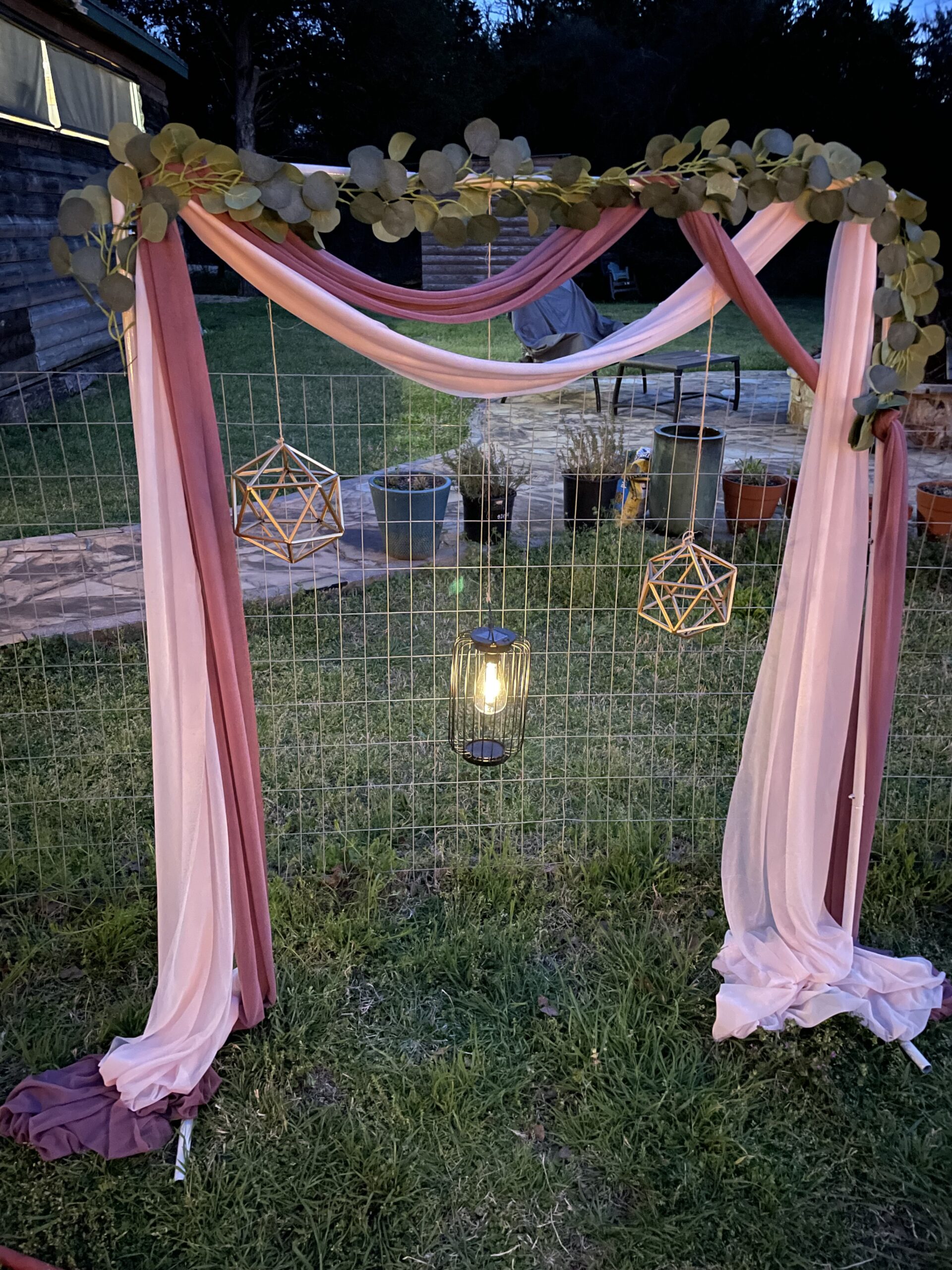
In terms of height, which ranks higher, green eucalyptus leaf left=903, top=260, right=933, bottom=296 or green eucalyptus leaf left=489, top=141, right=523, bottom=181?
green eucalyptus leaf left=489, top=141, right=523, bottom=181

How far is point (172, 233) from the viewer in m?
2.16

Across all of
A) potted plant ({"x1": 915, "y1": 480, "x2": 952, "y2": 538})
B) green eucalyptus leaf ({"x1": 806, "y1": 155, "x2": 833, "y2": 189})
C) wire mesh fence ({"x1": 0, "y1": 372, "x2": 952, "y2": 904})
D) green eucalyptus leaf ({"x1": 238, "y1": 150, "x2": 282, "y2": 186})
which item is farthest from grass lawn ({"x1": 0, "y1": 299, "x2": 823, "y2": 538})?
potted plant ({"x1": 915, "y1": 480, "x2": 952, "y2": 538})

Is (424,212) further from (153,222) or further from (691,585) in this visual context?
(691,585)

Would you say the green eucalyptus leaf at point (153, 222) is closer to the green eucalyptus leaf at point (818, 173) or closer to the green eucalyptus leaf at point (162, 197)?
the green eucalyptus leaf at point (162, 197)

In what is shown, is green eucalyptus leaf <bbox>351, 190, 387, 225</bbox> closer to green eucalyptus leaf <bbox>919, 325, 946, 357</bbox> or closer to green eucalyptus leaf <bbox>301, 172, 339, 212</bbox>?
green eucalyptus leaf <bbox>301, 172, 339, 212</bbox>

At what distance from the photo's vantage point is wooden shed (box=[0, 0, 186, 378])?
8016mm

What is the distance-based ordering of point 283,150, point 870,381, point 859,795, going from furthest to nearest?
point 283,150, point 859,795, point 870,381

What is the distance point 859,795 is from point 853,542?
737 millimetres

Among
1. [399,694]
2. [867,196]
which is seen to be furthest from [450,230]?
[399,694]

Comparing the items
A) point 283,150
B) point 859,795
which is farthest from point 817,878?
point 283,150

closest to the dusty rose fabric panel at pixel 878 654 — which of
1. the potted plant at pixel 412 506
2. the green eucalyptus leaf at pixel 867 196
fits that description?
the green eucalyptus leaf at pixel 867 196

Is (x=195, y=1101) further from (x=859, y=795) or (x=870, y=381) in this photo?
(x=870, y=381)

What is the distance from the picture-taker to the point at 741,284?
243 centimetres

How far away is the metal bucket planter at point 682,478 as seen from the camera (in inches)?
235
